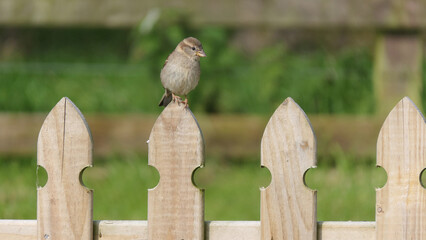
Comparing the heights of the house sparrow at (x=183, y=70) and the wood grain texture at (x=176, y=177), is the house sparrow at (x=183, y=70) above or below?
above

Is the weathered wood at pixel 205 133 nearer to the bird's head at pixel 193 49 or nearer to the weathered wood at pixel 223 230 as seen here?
the bird's head at pixel 193 49

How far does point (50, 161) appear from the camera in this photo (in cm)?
246

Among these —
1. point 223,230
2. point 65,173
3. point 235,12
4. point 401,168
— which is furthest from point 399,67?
point 65,173

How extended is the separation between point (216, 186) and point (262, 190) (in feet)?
8.12

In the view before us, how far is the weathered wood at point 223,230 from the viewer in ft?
8.02

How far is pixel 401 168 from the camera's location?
2.44 meters

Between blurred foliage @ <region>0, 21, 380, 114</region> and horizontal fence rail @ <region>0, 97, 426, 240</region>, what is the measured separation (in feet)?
7.88

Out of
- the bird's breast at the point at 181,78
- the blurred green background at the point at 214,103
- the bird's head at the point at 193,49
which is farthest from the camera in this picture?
the blurred green background at the point at 214,103

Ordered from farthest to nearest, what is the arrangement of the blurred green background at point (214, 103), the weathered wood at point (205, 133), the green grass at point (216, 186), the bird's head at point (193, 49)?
the weathered wood at point (205, 133) < the blurred green background at point (214, 103) < the green grass at point (216, 186) < the bird's head at point (193, 49)

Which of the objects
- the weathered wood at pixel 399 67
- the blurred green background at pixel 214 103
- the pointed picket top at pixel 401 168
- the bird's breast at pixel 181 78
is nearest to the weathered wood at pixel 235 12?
the weathered wood at pixel 399 67

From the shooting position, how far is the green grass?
4309 millimetres

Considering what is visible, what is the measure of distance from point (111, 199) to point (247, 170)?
3.01 ft

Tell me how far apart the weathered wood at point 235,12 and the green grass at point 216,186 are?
861mm

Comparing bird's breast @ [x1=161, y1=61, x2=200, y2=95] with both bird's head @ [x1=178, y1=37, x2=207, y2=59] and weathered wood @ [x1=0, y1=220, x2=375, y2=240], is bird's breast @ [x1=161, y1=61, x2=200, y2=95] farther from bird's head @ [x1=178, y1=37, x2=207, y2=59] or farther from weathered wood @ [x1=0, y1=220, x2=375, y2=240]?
weathered wood @ [x1=0, y1=220, x2=375, y2=240]
